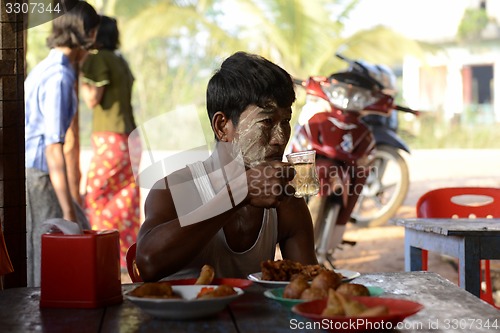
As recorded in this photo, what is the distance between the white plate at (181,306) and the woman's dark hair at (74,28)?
9.33 ft

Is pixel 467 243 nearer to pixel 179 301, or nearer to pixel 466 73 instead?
pixel 179 301

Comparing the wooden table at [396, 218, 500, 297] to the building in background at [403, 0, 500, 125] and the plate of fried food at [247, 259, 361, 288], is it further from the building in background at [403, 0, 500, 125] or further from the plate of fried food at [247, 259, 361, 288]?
the building in background at [403, 0, 500, 125]

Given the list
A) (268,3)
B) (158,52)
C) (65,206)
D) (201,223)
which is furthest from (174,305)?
(158,52)

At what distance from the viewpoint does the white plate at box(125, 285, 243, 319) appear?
5.35 ft

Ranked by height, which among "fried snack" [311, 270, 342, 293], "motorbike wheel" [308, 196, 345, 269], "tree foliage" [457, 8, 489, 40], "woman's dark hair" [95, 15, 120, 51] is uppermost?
"tree foliage" [457, 8, 489, 40]

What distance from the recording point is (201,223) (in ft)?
6.95

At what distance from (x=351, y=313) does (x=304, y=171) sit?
2.49 ft

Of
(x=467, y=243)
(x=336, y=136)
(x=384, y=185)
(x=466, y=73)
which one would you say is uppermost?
(x=466, y=73)

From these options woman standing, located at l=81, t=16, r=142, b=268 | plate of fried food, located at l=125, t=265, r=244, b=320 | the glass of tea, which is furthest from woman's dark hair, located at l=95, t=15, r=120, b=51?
plate of fried food, located at l=125, t=265, r=244, b=320

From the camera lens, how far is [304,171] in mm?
2225

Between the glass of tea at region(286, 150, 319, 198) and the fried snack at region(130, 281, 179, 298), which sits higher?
the glass of tea at region(286, 150, 319, 198)

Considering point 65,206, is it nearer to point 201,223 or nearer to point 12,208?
point 12,208

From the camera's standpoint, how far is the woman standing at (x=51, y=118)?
4164 mm

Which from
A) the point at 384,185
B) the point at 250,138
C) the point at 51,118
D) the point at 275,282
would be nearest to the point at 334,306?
the point at 275,282
